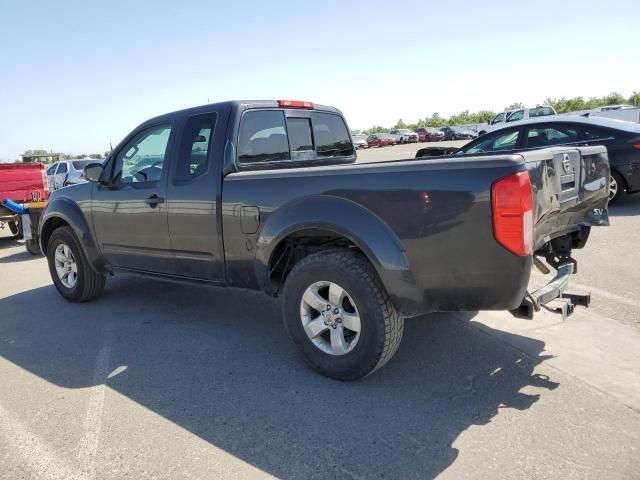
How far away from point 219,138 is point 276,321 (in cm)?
175

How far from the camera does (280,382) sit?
3.44 meters

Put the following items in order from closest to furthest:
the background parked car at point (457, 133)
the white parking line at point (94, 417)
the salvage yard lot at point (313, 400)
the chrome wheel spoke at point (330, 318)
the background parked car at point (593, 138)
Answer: the salvage yard lot at point (313, 400) < the white parking line at point (94, 417) < the chrome wheel spoke at point (330, 318) < the background parked car at point (593, 138) < the background parked car at point (457, 133)

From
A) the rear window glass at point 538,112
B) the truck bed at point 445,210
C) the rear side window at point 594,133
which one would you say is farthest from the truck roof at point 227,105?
the rear window glass at point 538,112

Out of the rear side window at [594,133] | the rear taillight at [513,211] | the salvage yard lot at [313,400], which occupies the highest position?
the rear side window at [594,133]

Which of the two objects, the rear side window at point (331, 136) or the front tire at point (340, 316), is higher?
the rear side window at point (331, 136)

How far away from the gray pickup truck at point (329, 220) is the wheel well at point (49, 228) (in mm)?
601

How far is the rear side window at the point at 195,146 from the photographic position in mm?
4152

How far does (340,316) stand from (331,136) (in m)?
2.33

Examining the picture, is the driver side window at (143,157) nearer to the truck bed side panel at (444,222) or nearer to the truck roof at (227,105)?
the truck roof at (227,105)

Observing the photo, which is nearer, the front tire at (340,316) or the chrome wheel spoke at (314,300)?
the front tire at (340,316)

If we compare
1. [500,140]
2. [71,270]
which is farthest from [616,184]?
[71,270]

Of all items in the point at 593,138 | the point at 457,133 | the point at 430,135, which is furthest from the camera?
the point at 430,135

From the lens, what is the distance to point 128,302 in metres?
5.56

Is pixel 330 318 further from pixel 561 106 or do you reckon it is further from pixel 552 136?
pixel 561 106
